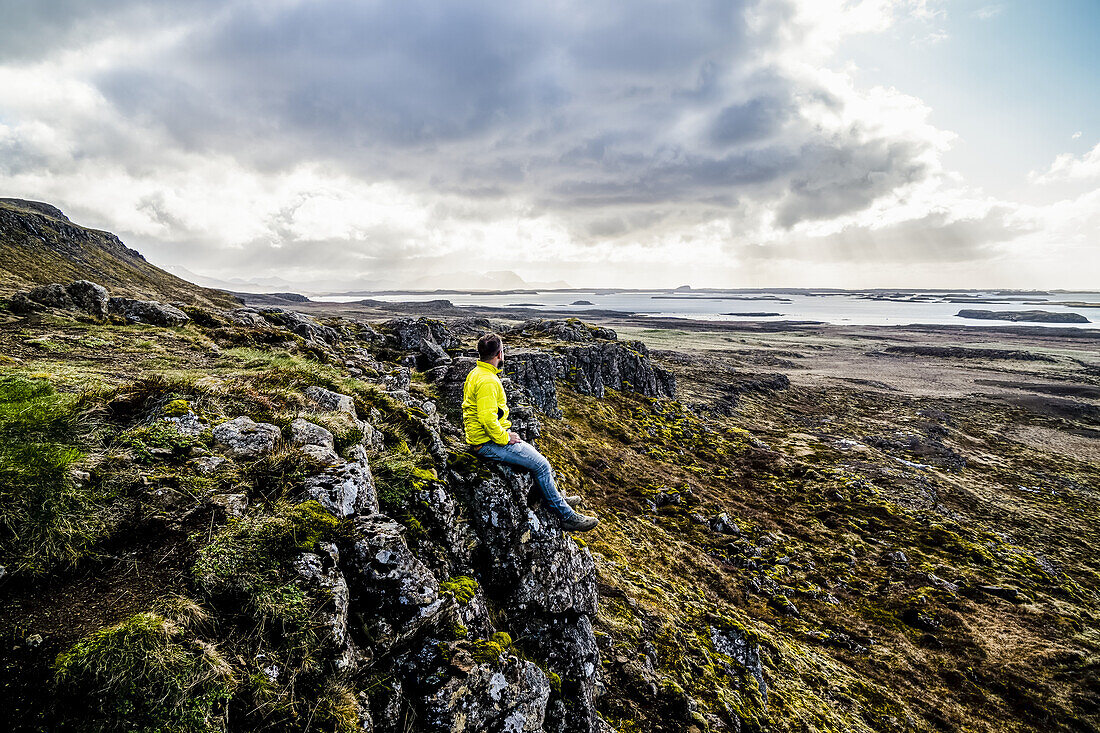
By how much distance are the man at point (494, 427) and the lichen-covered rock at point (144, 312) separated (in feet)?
57.0

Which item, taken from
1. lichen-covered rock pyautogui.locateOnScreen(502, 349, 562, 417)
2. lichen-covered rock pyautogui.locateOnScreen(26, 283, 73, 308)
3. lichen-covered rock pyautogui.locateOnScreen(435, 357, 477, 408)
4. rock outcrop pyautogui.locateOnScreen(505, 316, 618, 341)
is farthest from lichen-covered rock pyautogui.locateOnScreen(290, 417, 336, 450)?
rock outcrop pyautogui.locateOnScreen(505, 316, 618, 341)

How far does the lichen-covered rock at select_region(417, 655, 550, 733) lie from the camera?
4.86 m

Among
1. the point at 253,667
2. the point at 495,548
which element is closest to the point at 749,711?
the point at 495,548

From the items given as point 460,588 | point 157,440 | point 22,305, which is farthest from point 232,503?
point 22,305

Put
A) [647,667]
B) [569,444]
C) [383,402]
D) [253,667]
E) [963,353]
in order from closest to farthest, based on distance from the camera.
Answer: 1. [253,667]
2. [647,667]
3. [383,402]
4. [569,444]
5. [963,353]

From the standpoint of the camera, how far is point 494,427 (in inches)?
313

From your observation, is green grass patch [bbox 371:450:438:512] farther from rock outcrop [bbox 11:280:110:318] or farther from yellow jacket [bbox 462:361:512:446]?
rock outcrop [bbox 11:280:110:318]

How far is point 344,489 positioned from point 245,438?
1.88 meters

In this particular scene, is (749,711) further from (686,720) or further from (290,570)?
(290,570)

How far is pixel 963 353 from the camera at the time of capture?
93625mm

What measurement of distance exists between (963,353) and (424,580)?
128975mm

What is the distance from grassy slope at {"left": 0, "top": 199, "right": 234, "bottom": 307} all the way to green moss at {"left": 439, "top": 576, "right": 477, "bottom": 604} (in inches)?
3261

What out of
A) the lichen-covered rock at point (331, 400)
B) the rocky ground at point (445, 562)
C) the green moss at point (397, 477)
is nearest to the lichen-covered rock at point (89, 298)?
the rocky ground at point (445, 562)

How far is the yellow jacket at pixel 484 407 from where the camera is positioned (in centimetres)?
789
